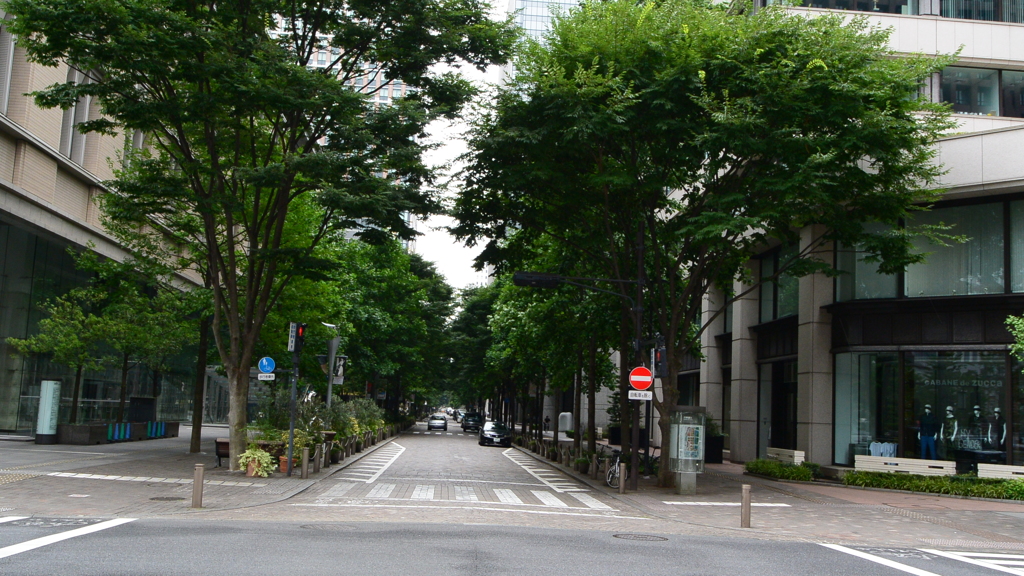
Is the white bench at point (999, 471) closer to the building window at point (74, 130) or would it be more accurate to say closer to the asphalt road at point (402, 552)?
the asphalt road at point (402, 552)

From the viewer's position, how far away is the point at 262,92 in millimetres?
17531

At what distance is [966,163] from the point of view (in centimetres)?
2383

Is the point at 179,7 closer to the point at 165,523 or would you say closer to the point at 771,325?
the point at 165,523

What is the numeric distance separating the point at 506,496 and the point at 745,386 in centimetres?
1641

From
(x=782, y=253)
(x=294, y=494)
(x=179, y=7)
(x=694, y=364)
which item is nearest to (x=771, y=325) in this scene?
(x=782, y=253)

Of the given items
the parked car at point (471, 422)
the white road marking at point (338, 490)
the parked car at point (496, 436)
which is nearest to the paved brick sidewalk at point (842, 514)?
the white road marking at point (338, 490)

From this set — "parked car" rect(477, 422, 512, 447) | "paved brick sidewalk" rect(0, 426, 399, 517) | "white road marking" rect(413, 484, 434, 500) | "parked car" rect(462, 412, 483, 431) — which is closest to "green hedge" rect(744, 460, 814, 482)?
"white road marking" rect(413, 484, 434, 500)

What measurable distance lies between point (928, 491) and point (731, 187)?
10074 mm

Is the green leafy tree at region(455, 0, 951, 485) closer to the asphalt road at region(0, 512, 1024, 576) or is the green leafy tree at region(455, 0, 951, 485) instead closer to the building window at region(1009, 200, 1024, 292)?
the building window at region(1009, 200, 1024, 292)

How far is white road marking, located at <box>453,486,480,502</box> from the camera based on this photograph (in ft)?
61.5

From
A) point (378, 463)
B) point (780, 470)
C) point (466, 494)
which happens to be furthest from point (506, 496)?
point (378, 463)

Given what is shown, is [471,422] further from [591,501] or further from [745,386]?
[591,501]

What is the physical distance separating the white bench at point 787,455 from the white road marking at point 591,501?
8.68 metres

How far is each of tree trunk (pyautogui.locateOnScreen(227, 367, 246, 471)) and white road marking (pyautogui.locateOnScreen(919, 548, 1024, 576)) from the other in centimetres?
1556
